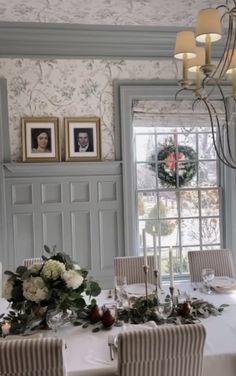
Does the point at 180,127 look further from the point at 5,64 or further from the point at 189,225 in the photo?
the point at 5,64

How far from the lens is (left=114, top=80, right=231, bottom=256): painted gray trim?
11.8ft

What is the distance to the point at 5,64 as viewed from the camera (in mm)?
3436

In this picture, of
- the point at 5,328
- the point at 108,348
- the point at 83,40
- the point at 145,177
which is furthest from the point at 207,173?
the point at 5,328

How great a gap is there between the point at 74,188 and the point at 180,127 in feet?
3.94

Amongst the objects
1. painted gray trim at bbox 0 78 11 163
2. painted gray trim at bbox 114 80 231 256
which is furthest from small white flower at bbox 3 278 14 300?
painted gray trim at bbox 114 80 231 256

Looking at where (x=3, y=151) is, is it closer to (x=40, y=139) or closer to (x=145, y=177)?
(x=40, y=139)

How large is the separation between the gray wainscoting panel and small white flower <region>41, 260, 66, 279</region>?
5.33 feet

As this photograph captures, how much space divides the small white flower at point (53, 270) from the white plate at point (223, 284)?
1095 mm

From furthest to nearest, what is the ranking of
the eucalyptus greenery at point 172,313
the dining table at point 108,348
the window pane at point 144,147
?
the window pane at point 144,147 → the eucalyptus greenery at point 172,313 → the dining table at point 108,348

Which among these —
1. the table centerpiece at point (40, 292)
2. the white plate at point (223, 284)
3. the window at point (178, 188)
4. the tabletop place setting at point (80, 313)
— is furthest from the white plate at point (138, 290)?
the window at point (178, 188)

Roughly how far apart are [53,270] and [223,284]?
1.23 metres

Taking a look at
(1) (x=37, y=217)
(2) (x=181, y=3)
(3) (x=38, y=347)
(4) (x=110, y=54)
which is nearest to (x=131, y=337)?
(3) (x=38, y=347)

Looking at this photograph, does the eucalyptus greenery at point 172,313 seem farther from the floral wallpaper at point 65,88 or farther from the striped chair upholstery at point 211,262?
the floral wallpaper at point 65,88

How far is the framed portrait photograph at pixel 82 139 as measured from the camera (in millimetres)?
3521
